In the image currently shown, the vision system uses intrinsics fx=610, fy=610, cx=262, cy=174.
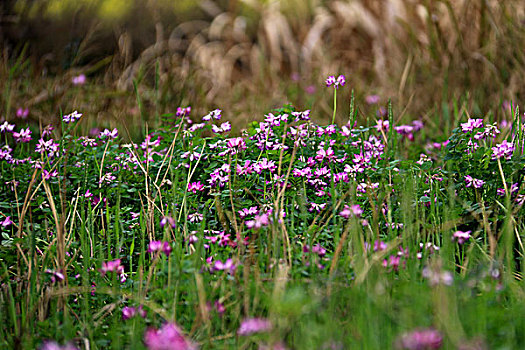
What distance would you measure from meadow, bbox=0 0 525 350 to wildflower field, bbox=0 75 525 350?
1 centimetres

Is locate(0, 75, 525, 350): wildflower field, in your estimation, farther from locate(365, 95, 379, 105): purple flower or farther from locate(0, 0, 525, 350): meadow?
locate(365, 95, 379, 105): purple flower

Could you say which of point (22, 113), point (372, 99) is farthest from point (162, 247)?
point (372, 99)

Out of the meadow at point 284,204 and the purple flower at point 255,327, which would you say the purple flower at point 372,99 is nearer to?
the meadow at point 284,204

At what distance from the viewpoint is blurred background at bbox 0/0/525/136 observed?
4.15 meters

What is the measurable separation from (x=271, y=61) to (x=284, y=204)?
11.3ft

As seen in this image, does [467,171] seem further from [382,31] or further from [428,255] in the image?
[382,31]

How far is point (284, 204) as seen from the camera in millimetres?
2424

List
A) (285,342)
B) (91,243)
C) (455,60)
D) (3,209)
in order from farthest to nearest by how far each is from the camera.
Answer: (455,60) → (3,209) → (91,243) → (285,342)

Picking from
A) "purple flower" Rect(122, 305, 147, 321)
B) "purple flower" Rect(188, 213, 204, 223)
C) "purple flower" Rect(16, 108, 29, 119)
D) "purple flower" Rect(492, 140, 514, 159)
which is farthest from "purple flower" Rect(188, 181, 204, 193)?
"purple flower" Rect(16, 108, 29, 119)

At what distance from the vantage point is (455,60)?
14.5 ft

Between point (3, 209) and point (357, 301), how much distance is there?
186cm

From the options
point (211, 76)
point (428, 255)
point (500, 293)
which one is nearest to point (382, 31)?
point (211, 76)

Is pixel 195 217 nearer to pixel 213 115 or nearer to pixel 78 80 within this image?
pixel 213 115

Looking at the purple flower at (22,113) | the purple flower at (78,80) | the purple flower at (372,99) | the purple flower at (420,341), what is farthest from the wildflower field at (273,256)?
the purple flower at (78,80)
